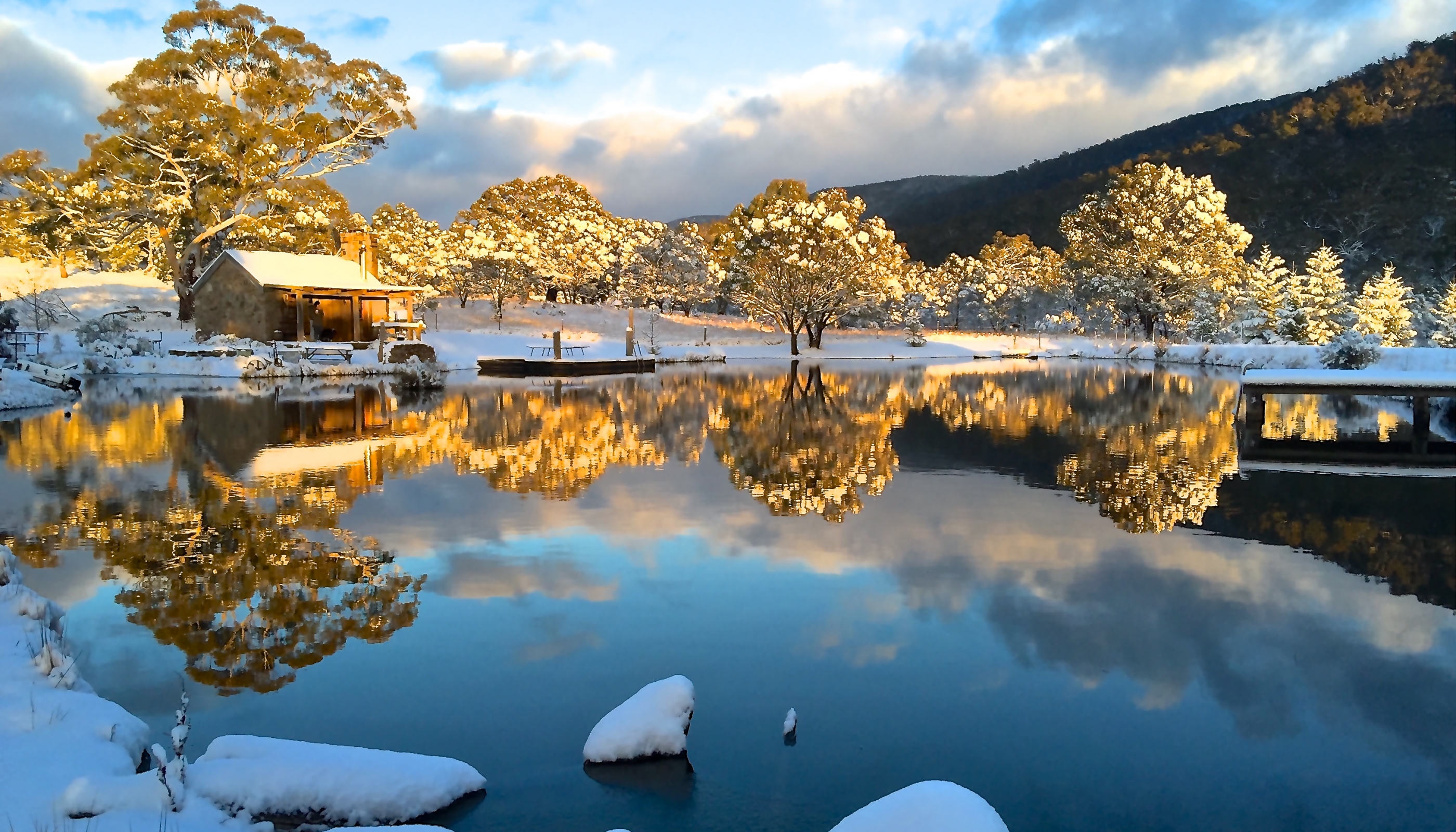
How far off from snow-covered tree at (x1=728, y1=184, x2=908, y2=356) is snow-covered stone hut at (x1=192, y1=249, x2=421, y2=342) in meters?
24.1

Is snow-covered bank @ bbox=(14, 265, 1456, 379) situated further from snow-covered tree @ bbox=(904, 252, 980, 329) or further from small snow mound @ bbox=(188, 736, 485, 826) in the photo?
small snow mound @ bbox=(188, 736, 485, 826)

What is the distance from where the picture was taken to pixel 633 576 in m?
→ 9.62

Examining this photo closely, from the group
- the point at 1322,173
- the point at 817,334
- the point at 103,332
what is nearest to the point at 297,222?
the point at 103,332

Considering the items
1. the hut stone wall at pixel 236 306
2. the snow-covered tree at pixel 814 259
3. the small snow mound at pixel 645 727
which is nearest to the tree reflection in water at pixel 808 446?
the small snow mound at pixel 645 727

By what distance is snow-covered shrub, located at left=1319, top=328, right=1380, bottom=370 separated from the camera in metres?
35.2

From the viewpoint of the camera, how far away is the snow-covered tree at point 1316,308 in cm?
4616

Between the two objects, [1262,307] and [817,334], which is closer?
[1262,307]

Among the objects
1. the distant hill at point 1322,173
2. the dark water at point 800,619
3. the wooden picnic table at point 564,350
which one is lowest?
the dark water at point 800,619

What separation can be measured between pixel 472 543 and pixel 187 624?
3.37 metres

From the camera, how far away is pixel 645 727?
19.0 feet

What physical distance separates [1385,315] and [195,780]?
47.7 metres

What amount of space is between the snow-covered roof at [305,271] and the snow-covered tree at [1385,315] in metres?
43.5

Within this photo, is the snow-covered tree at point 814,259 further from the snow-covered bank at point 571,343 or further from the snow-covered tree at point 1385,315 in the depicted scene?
the snow-covered tree at point 1385,315

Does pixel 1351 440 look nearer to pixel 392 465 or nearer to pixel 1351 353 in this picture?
pixel 1351 353
